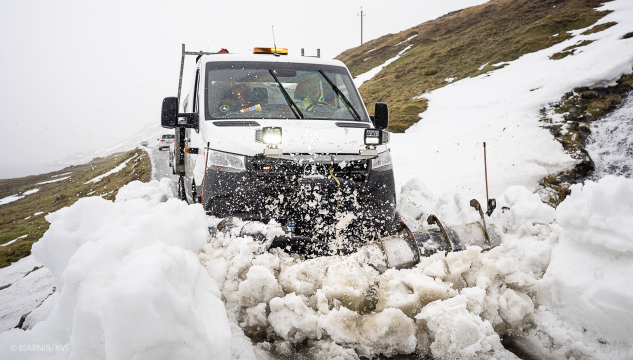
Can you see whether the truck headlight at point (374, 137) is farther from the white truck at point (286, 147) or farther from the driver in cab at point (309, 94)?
the driver in cab at point (309, 94)

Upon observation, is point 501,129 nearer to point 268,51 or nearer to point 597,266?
point 268,51

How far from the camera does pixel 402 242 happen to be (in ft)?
9.56

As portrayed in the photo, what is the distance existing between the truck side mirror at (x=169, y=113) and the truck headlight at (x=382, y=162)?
2.50m

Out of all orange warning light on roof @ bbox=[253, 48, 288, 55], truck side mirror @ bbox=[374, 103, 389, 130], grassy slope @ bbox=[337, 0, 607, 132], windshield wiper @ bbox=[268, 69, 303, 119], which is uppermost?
grassy slope @ bbox=[337, 0, 607, 132]

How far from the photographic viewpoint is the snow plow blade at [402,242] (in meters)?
2.82

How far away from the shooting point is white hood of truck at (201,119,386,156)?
359 cm

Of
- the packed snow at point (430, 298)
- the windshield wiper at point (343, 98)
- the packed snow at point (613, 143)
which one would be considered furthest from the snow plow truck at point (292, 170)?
the packed snow at point (613, 143)

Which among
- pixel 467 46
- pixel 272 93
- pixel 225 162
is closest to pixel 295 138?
pixel 225 162

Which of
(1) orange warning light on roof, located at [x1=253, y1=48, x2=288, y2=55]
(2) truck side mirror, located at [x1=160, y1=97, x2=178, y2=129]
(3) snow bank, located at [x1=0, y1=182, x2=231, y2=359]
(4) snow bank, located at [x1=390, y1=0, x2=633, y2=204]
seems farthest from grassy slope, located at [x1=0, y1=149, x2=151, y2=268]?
(4) snow bank, located at [x1=390, y1=0, x2=633, y2=204]

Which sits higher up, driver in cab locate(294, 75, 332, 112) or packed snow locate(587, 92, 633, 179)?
driver in cab locate(294, 75, 332, 112)

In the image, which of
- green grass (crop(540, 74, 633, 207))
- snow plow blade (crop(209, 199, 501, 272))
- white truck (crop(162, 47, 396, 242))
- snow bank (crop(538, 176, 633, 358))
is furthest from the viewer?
green grass (crop(540, 74, 633, 207))

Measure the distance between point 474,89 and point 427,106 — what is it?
261 cm

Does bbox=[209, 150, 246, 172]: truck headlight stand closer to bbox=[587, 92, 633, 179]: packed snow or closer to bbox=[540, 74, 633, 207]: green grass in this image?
bbox=[540, 74, 633, 207]: green grass

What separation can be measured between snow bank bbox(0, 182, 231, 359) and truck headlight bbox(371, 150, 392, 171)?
2.07m
